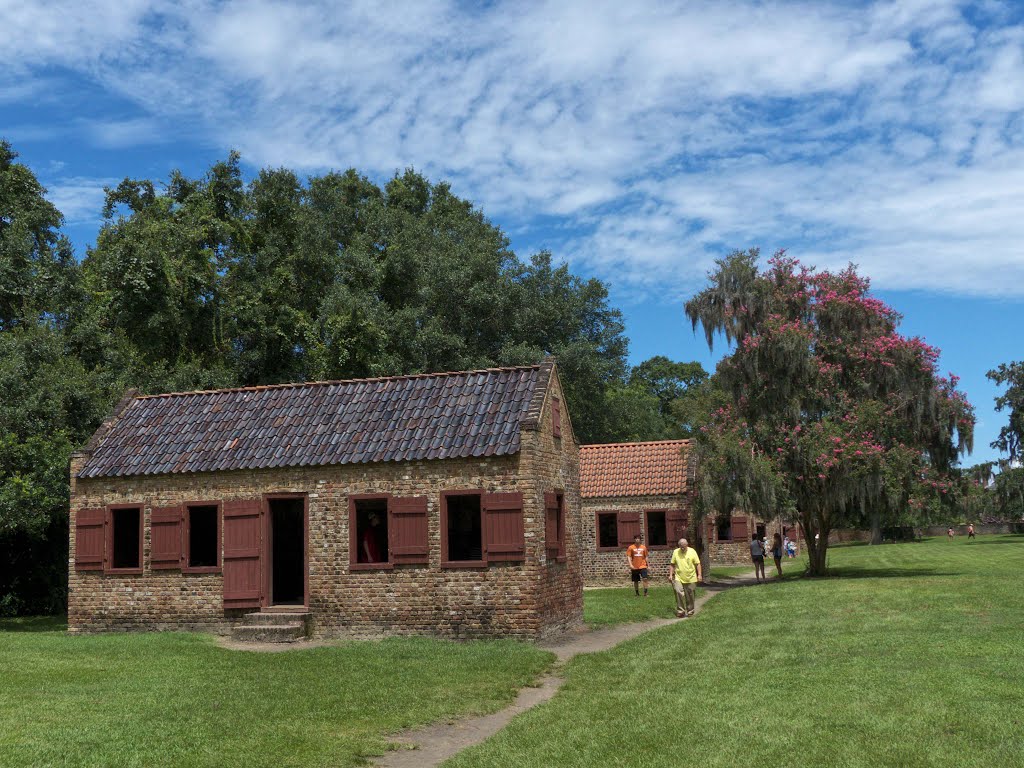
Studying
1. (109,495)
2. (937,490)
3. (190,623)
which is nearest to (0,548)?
(109,495)

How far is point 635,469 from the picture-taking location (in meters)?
34.4

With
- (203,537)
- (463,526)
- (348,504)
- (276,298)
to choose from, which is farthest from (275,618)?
(276,298)

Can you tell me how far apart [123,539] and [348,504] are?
8.01 metres

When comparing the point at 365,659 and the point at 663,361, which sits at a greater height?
the point at 663,361

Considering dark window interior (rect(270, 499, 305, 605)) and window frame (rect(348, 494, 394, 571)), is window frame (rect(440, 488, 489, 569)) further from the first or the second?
dark window interior (rect(270, 499, 305, 605))

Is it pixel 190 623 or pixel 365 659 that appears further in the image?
pixel 190 623

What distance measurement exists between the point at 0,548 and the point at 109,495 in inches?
373

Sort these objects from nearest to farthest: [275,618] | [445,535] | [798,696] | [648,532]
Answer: [798,696], [445,535], [275,618], [648,532]

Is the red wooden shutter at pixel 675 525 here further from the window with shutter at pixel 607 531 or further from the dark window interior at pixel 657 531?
the window with shutter at pixel 607 531

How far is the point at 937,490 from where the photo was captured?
29.6m

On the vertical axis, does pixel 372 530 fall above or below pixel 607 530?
above

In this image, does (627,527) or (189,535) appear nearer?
(189,535)

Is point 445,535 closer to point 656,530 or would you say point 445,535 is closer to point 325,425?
point 325,425

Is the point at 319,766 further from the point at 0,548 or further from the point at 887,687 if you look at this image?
the point at 0,548
